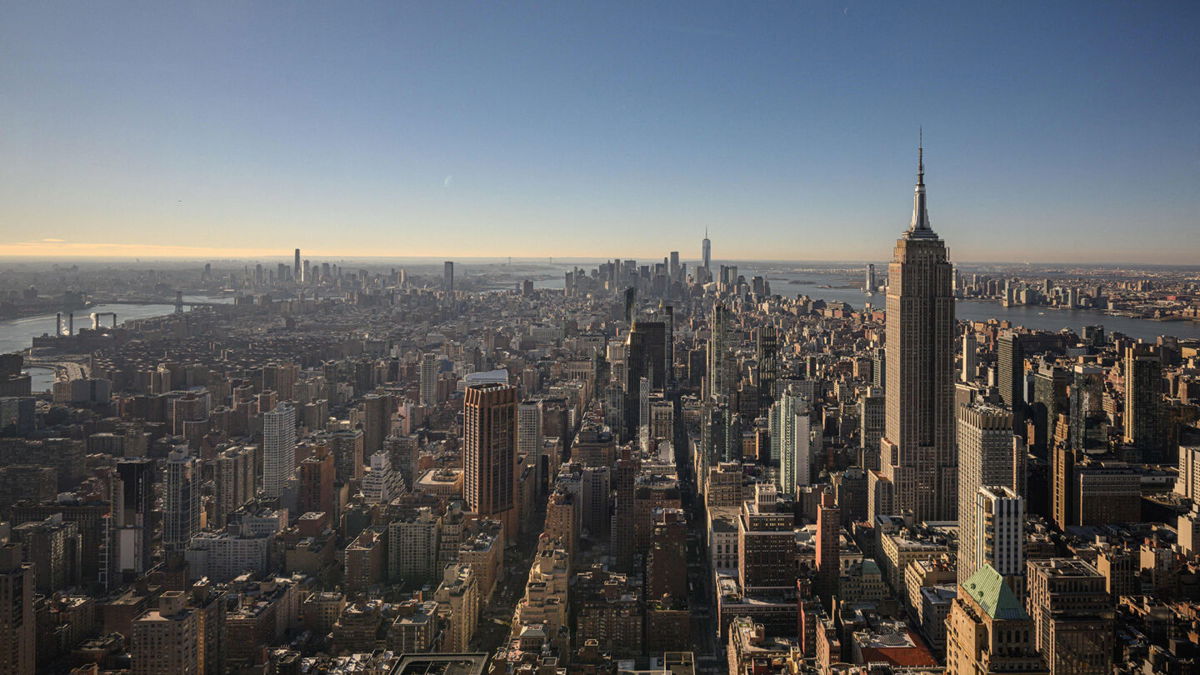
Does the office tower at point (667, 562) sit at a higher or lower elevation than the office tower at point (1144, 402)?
lower

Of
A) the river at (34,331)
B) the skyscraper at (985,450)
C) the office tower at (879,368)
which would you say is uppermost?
the river at (34,331)

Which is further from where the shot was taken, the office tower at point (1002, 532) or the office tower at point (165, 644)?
the office tower at point (1002, 532)

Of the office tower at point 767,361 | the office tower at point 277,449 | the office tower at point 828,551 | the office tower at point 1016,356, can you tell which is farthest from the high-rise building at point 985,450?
the office tower at point 277,449

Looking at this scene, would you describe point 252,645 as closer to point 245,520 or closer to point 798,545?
point 245,520

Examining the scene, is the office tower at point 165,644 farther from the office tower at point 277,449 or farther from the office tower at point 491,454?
the office tower at point 277,449

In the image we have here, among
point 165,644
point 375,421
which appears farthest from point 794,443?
point 165,644

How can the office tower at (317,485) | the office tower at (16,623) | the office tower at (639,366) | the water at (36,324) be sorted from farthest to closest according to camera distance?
the office tower at (639,366) → the office tower at (317,485) → the water at (36,324) → the office tower at (16,623)
